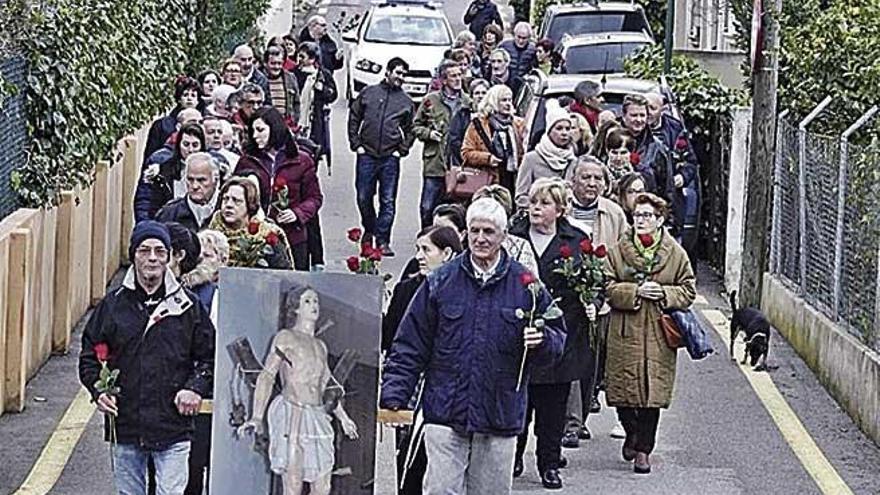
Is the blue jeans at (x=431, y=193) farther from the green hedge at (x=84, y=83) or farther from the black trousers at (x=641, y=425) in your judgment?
the black trousers at (x=641, y=425)

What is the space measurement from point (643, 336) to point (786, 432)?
6.21 ft

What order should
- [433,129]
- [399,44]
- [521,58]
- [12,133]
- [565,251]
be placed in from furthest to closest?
[399,44], [521,58], [433,129], [12,133], [565,251]

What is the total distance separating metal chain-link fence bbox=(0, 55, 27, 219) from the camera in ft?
46.2

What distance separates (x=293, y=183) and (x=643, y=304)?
3.08 metres

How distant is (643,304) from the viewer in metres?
11.9

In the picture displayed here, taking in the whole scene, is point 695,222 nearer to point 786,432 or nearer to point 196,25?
point 786,432

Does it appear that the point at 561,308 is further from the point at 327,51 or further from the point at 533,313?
the point at 327,51

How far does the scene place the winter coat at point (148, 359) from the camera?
29.7ft

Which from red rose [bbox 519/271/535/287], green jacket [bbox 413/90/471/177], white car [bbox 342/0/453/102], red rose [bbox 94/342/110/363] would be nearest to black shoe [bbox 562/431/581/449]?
red rose [bbox 519/271/535/287]

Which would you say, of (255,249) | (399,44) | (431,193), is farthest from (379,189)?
(399,44)

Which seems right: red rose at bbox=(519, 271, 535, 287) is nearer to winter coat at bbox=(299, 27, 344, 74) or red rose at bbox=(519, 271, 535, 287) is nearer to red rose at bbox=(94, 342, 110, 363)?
red rose at bbox=(94, 342, 110, 363)

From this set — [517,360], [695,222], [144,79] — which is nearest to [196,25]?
[144,79]

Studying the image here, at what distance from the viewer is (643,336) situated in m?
12.0

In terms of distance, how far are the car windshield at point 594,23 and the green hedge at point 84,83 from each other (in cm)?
955
